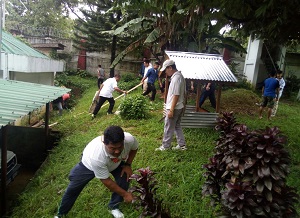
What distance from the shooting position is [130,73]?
17344mm

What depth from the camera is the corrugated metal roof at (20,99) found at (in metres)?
3.46

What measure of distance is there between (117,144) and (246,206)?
127 centimetres

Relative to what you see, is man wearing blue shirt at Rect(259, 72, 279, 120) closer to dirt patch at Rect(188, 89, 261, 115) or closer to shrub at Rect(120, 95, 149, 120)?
dirt patch at Rect(188, 89, 261, 115)

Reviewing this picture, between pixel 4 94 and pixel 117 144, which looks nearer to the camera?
pixel 117 144

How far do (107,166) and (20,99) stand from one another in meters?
2.67

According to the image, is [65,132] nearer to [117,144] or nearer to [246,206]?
[117,144]

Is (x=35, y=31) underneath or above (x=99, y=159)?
above

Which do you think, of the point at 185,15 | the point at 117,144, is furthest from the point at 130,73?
the point at 117,144

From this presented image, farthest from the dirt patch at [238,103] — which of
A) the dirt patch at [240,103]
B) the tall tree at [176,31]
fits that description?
the tall tree at [176,31]

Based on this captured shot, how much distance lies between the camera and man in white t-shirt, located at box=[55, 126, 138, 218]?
8.17ft

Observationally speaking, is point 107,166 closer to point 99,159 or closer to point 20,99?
point 99,159

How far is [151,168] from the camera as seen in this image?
4.16 meters

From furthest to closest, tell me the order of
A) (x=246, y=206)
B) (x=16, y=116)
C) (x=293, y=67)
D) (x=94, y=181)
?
1. (x=293, y=67)
2. (x=94, y=181)
3. (x=16, y=116)
4. (x=246, y=206)

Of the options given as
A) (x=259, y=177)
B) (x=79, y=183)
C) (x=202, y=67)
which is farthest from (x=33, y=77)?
(x=259, y=177)
